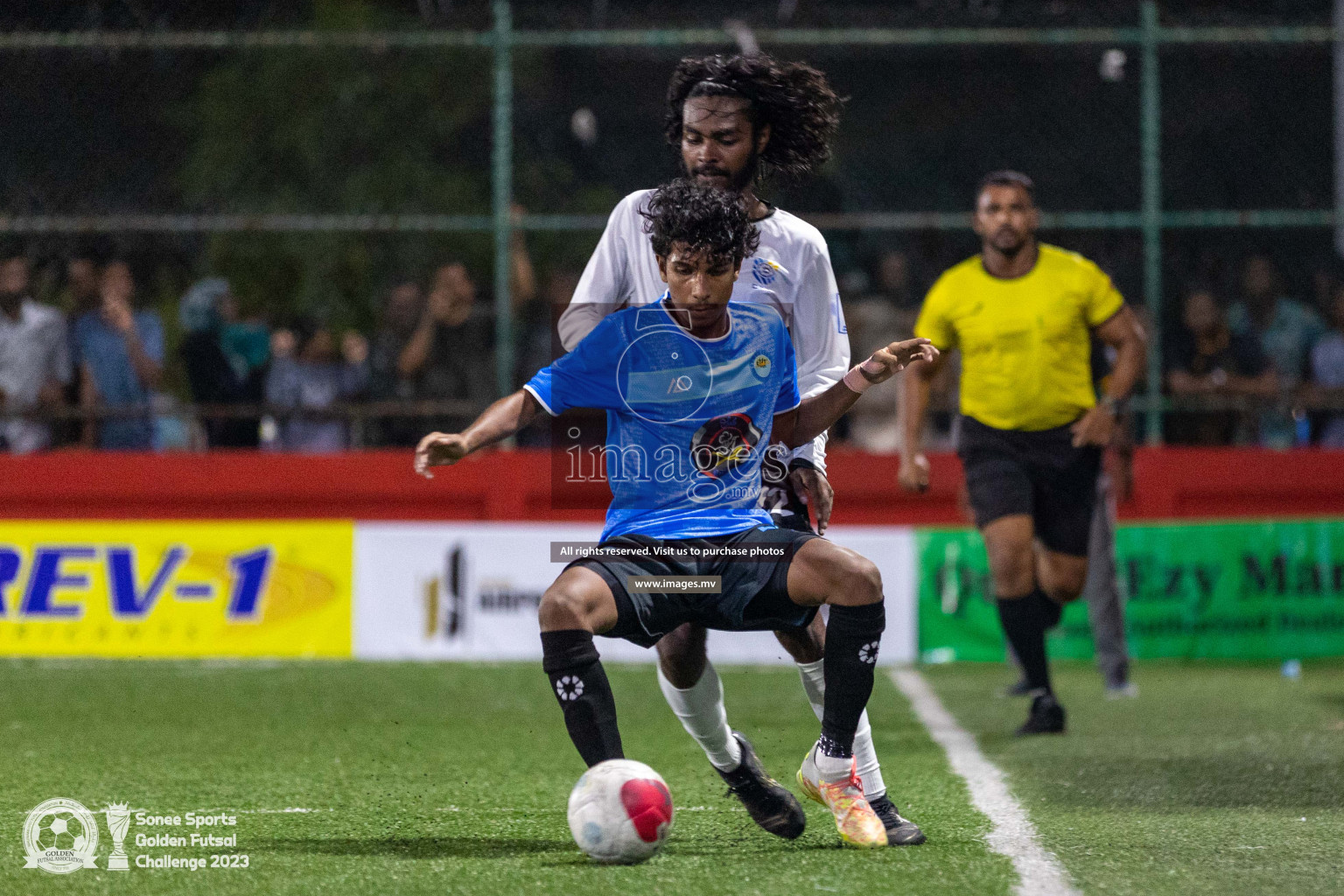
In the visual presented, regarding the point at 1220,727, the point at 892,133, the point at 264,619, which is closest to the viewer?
the point at 1220,727

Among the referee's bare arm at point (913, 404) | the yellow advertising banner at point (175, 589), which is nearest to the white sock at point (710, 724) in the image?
the referee's bare arm at point (913, 404)

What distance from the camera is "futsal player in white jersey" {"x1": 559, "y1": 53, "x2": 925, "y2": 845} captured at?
16.4ft

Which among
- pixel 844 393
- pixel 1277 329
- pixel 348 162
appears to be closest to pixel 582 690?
pixel 844 393

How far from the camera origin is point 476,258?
11281 millimetres

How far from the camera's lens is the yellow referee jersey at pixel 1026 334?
7668mm

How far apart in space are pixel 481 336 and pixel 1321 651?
536 cm

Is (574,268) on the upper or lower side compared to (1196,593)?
upper

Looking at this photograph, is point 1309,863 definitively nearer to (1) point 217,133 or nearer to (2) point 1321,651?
(2) point 1321,651

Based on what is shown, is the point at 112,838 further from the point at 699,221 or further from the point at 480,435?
the point at 699,221

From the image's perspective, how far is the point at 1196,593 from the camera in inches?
422

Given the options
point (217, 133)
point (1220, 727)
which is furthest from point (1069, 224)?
point (217, 133)

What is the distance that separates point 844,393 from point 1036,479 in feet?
10.6

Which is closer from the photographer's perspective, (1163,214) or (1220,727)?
(1220,727)

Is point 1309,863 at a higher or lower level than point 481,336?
lower
